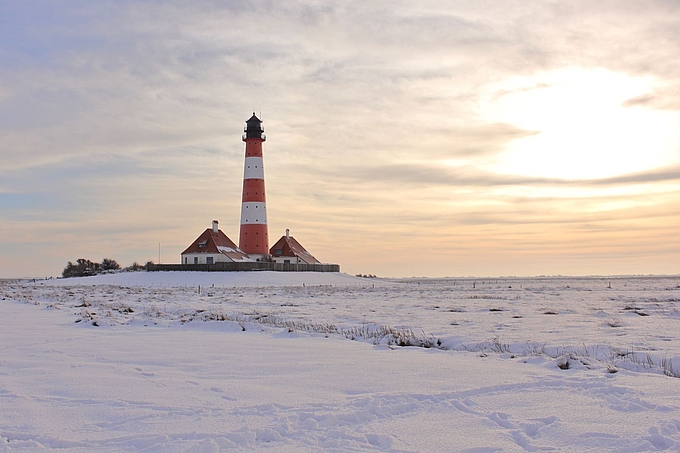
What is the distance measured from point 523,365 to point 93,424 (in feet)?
18.4

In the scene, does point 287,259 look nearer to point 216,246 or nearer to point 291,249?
point 291,249

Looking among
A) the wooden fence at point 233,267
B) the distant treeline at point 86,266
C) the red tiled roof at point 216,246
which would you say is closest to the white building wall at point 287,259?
the wooden fence at point 233,267

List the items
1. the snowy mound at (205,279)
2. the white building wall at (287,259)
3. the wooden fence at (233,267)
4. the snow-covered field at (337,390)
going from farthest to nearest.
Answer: the white building wall at (287,259) → the wooden fence at (233,267) → the snowy mound at (205,279) → the snow-covered field at (337,390)

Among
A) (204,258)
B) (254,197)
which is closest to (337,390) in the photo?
(254,197)

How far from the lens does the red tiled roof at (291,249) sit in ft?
215

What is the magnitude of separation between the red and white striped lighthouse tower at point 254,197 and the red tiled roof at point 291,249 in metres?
6.11

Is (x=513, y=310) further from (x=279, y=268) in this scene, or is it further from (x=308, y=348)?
(x=279, y=268)

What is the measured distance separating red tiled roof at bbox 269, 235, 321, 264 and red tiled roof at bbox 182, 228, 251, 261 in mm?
5894

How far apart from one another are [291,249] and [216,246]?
414 inches

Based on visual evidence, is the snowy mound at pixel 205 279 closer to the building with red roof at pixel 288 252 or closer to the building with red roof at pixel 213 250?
the building with red roof at pixel 213 250

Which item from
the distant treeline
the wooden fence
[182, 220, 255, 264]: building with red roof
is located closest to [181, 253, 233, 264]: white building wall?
[182, 220, 255, 264]: building with red roof

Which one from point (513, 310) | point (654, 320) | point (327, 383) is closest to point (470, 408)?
point (327, 383)

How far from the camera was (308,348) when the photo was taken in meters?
9.71

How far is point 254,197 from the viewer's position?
56812mm
